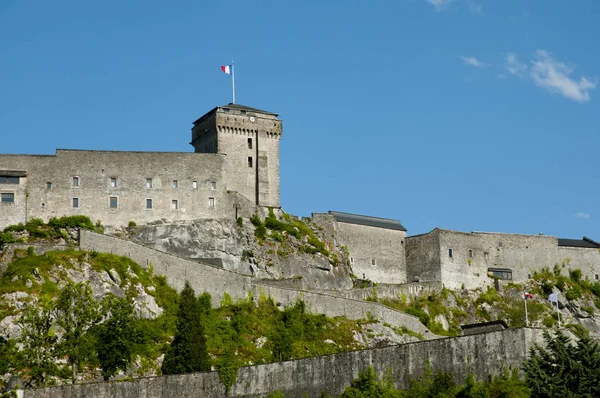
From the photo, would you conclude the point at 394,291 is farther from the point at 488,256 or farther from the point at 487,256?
the point at 488,256

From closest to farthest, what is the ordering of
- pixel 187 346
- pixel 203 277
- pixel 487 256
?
pixel 187 346 → pixel 203 277 → pixel 487 256

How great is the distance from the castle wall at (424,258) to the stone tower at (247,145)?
39.1 feet

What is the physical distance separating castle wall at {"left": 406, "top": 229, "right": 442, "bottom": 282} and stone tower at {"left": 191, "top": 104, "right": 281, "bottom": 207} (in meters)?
11.9

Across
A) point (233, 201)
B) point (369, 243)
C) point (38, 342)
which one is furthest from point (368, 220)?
point (38, 342)

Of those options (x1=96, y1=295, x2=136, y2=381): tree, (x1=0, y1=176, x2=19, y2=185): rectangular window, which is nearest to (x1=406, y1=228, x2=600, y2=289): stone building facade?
(x1=0, y1=176, x2=19, y2=185): rectangular window

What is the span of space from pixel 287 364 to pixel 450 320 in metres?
32.6

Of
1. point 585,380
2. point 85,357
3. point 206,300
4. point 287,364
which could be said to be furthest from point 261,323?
point 585,380

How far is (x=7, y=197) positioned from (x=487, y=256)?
1428 inches

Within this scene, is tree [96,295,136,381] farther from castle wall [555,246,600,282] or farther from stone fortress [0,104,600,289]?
castle wall [555,246,600,282]

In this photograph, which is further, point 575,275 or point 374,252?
point 575,275

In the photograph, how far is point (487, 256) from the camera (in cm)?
9350

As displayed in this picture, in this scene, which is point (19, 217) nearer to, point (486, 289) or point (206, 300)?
point (206, 300)

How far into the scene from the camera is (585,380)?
4653cm

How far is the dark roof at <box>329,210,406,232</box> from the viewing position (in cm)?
8944
